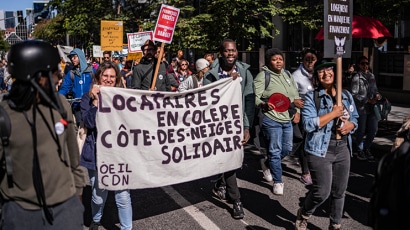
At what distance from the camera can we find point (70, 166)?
3.00 metres

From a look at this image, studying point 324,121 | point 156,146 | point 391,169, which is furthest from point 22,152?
point 324,121

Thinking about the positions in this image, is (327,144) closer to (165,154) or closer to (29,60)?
(165,154)

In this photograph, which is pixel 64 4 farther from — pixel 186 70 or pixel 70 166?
pixel 70 166

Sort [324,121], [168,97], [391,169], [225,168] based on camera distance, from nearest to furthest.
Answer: [391,169] < [324,121] < [168,97] < [225,168]

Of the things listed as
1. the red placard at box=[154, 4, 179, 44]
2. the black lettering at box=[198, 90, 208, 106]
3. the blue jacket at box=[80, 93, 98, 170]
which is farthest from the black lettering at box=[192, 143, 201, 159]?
the red placard at box=[154, 4, 179, 44]

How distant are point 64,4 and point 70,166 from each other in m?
22.1

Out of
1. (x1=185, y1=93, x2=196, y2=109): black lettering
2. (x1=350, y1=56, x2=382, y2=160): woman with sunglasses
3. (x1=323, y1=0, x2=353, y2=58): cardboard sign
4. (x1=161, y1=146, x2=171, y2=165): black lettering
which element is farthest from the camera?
(x1=350, y1=56, x2=382, y2=160): woman with sunglasses

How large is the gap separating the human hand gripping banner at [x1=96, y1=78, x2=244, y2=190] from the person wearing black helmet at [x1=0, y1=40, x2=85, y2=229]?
1.76 metres

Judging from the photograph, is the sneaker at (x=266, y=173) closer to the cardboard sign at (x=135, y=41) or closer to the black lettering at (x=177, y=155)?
the black lettering at (x=177, y=155)

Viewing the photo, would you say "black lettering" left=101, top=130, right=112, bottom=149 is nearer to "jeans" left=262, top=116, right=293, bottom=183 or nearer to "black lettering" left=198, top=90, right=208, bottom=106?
"black lettering" left=198, top=90, right=208, bottom=106

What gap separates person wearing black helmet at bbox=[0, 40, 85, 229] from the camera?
2.67 meters

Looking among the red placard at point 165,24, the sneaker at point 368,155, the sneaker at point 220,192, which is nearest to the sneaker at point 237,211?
the sneaker at point 220,192

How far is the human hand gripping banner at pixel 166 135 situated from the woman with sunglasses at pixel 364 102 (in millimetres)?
3407

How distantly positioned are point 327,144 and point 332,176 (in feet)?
0.98
